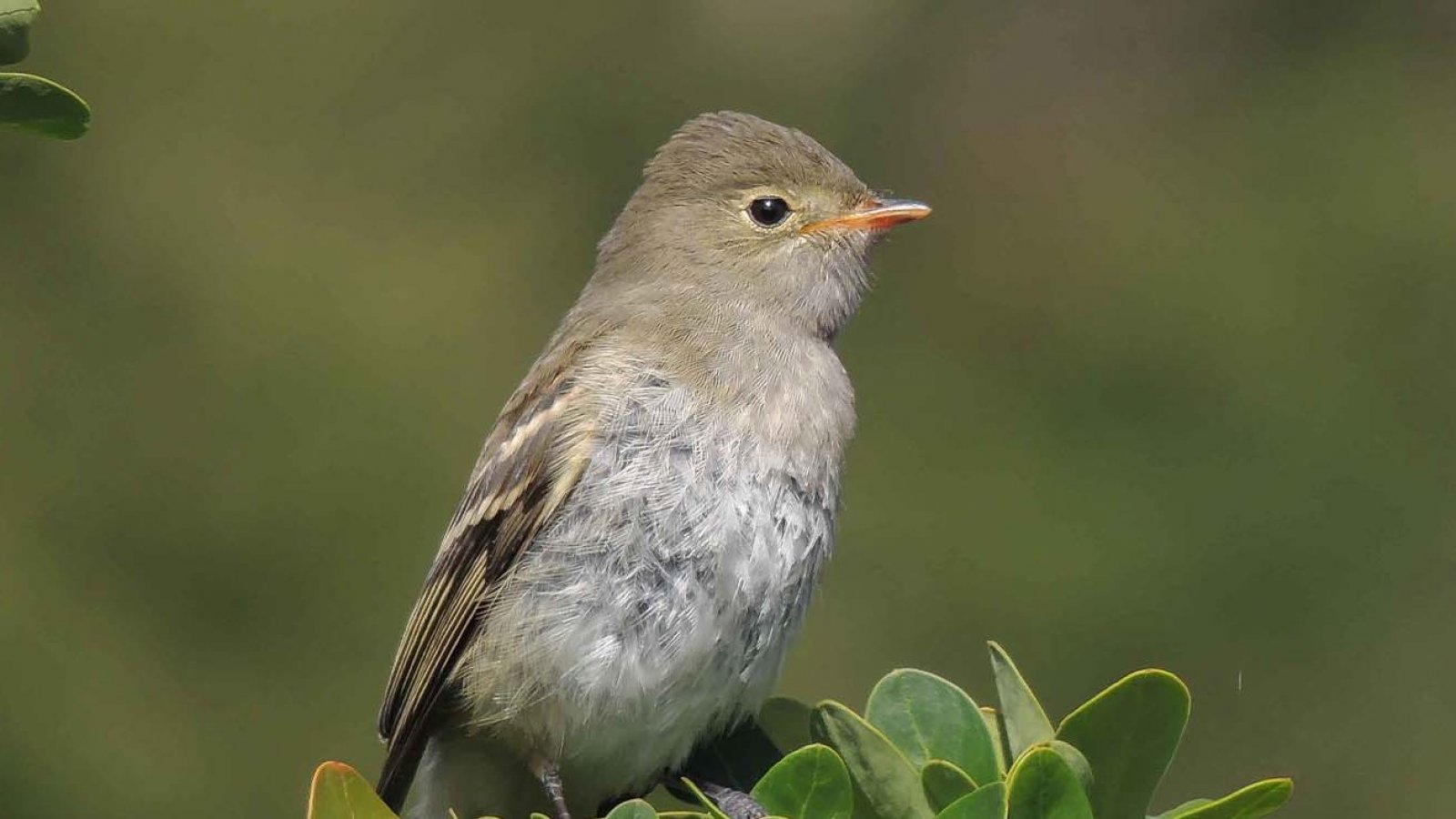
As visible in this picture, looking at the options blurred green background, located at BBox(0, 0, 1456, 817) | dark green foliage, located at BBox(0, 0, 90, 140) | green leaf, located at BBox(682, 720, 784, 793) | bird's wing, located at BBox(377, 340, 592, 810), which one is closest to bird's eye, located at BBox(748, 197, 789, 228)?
bird's wing, located at BBox(377, 340, 592, 810)

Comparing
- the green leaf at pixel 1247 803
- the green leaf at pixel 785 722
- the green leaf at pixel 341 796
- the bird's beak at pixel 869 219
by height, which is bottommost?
the green leaf at pixel 785 722

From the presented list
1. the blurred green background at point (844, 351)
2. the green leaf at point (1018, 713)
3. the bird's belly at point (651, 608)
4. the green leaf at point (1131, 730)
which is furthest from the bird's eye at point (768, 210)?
the blurred green background at point (844, 351)

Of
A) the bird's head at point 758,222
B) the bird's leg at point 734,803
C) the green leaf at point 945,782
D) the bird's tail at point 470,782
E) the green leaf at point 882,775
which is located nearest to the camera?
the green leaf at point 945,782

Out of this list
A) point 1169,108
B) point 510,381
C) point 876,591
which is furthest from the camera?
point 1169,108

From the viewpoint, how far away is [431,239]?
26.4 feet

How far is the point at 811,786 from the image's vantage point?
257cm

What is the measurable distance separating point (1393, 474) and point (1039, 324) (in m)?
1.50

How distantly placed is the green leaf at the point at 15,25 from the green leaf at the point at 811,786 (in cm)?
Answer: 131

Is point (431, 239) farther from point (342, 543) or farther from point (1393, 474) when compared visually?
point (1393, 474)

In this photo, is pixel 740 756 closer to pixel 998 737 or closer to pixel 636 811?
pixel 998 737

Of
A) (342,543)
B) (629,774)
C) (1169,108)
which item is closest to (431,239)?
(342,543)

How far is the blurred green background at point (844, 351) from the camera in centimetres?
676

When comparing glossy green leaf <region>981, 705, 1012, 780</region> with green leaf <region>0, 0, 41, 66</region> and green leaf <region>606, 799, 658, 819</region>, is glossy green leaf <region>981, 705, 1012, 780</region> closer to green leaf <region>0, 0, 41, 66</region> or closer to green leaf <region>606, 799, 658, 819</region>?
green leaf <region>606, 799, 658, 819</region>

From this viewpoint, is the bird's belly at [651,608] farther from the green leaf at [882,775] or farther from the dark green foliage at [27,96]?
the dark green foliage at [27,96]
